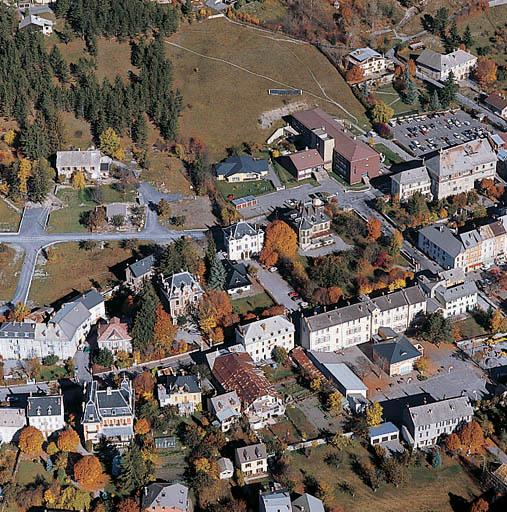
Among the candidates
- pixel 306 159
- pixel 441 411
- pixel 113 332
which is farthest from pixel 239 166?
pixel 441 411

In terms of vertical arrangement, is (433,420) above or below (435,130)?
above

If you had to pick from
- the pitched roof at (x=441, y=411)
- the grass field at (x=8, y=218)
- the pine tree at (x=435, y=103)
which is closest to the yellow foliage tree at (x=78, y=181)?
the grass field at (x=8, y=218)

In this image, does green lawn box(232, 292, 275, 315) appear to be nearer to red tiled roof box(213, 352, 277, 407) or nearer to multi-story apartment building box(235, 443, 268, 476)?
red tiled roof box(213, 352, 277, 407)

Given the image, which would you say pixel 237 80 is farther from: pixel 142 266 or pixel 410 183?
pixel 142 266

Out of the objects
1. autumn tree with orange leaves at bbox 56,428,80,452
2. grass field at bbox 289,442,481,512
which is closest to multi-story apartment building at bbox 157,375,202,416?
autumn tree with orange leaves at bbox 56,428,80,452

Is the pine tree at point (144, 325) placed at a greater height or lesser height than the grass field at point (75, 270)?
greater

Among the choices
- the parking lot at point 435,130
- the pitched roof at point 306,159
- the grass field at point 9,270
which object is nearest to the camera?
the grass field at point 9,270

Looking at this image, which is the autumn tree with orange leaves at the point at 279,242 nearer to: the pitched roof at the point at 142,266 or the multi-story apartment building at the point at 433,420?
the pitched roof at the point at 142,266
